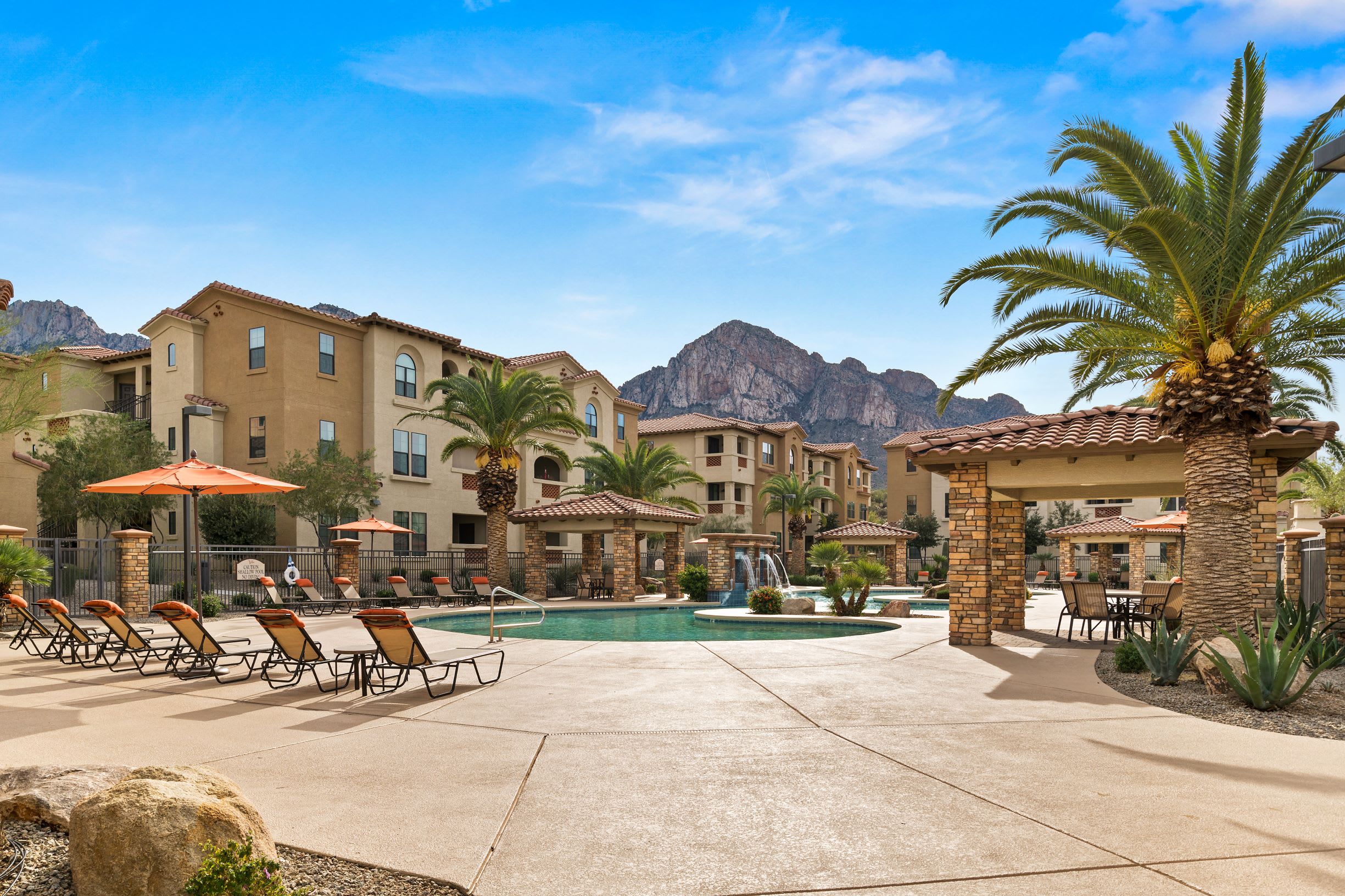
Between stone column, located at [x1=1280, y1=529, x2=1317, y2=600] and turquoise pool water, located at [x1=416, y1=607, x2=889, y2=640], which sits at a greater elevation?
stone column, located at [x1=1280, y1=529, x2=1317, y2=600]

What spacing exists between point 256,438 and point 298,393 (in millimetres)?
2496

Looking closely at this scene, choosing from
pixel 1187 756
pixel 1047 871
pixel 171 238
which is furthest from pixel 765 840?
pixel 171 238

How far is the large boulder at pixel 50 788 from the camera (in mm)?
4594

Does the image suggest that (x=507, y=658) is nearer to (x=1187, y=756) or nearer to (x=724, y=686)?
(x=724, y=686)

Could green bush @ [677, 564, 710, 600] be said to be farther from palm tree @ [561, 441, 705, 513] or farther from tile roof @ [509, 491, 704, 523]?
palm tree @ [561, 441, 705, 513]

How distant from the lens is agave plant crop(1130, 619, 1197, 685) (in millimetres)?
10492

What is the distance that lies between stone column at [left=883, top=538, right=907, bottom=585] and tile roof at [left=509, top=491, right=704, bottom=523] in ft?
53.1

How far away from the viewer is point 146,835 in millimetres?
3846

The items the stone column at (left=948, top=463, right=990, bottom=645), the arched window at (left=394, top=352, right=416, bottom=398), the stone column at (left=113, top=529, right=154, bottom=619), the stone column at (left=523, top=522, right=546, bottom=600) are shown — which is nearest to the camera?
the stone column at (left=948, top=463, right=990, bottom=645)

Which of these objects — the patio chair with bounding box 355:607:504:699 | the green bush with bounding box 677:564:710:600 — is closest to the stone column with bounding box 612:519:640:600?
the green bush with bounding box 677:564:710:600

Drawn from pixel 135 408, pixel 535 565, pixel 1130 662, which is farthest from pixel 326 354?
pixel 1130 662

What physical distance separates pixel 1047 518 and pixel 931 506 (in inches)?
324

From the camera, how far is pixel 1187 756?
6.97 m

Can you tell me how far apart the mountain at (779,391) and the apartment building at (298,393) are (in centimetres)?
10608
